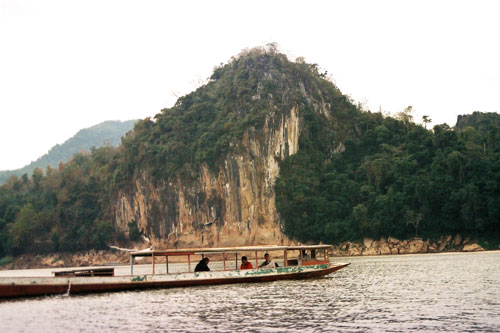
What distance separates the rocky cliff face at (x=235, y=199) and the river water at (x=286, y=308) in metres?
54.7

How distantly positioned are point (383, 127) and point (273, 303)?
79.5m

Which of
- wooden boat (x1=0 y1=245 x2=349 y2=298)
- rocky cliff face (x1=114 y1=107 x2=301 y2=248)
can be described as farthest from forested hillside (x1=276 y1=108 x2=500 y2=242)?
wooden boat (x1=0 y1=245 x2=349 y2=298)

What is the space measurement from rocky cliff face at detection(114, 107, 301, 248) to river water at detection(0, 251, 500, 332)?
5472cm

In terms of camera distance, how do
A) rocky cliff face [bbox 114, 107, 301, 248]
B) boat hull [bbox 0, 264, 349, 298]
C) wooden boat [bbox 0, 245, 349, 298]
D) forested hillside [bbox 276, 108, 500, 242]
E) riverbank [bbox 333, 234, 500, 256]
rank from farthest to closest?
rocky cliff face [bbox 114, 107, 301, 248]
forested hillside [bbox 276, 108, 500, 242]
riverbank [bbox 333, 234, 500, 256]
wooden boat [bbox 0, 245, 349, 298]
boat hull [bbox 0, 264, 349, 298]

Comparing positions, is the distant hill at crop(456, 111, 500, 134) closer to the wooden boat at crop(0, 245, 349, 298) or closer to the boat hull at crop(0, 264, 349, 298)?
the wooden boat at crop(0, 245, 349, 298)

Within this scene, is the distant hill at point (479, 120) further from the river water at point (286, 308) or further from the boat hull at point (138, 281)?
the boat hull at point (138, 281)

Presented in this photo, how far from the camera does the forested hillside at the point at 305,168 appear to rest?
3226 inches

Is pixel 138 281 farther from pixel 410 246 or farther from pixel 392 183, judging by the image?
pixel 392 183

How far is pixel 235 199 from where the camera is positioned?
9425 centimetres

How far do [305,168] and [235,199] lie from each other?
13.2 metres

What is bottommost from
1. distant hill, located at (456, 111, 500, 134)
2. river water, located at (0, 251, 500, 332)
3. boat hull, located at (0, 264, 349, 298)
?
river water, located at (0, 251, 500, 332)

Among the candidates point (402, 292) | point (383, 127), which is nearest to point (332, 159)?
point (383, 127)

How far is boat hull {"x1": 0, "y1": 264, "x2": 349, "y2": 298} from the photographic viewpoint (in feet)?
111

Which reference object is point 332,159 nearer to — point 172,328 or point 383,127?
point 383,127
